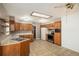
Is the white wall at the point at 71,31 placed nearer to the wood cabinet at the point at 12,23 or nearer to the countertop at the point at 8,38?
the countertop at the point at 8,38

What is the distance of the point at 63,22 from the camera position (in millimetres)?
1872

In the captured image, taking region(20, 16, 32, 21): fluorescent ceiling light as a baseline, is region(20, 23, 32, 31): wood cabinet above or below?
below

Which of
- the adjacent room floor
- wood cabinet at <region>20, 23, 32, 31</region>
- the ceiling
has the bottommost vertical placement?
the adjacent room floor

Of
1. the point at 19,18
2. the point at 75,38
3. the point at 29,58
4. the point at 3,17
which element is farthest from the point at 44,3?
the point at 29,58

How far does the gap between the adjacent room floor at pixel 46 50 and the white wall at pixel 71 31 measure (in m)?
0.11

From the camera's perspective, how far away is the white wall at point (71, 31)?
5.64 ft

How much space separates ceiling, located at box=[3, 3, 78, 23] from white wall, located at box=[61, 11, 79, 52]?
0.69 ft

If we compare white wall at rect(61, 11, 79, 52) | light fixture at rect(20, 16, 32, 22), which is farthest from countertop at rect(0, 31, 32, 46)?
white wall at rect(61, 11, 79, 52)

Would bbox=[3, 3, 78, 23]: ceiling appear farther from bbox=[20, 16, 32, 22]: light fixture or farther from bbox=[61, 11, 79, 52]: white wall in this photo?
bbox=[61, 11, 79, 52]: white wall

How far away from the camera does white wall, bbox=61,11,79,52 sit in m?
1.72

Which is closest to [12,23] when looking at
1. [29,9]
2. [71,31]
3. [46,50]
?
[29,9]

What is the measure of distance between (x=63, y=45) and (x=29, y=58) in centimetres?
76

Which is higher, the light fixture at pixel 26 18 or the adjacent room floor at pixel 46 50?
the light fixture at pixel 26 18

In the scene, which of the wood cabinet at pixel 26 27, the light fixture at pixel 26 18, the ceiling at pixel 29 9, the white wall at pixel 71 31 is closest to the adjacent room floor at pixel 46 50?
the white wall at pixel 71 31
